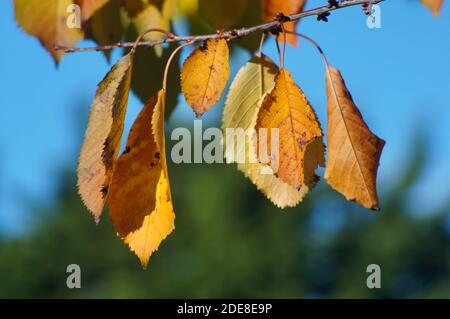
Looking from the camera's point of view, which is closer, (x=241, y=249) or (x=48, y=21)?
(x=48, y=21)

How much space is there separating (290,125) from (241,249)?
9.27m

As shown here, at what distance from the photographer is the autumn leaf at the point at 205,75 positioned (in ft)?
1.96

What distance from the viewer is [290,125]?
57 centimetres

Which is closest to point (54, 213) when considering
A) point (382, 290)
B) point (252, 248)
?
point (252, 248)

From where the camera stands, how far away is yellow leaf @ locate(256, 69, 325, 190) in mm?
562

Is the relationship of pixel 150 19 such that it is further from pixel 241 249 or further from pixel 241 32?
pixel 241 249

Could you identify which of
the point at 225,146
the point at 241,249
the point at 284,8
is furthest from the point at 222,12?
the point at 241,249

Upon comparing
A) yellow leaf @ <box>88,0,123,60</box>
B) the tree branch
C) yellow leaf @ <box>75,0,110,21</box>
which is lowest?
the tree branch

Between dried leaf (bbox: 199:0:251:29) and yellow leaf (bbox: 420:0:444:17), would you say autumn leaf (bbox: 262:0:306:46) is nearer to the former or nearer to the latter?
dried leaf (bbox: 199:0:251:29)

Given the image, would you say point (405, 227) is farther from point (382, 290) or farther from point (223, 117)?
point (223, 117)

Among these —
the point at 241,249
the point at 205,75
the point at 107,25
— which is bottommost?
the point at 205,75

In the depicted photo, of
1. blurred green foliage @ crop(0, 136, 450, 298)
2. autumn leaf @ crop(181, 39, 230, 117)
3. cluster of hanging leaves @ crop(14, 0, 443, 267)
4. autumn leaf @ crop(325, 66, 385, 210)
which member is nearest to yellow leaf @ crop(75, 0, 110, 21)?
cluster of hanging leaves @ crop(14, 0, 443, 267)

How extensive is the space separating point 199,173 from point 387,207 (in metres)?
2.95

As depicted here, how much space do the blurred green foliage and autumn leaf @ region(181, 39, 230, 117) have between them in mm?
9002
